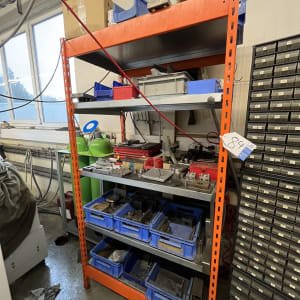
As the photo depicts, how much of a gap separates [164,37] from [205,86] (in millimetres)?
400

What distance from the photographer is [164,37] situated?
91 centimetres

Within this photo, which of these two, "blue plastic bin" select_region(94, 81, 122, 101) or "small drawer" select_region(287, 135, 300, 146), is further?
"blue plastic bin" select_region(94, 81, 122, 101)

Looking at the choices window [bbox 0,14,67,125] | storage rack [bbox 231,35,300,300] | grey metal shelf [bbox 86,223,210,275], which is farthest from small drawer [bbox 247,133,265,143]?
window [bbox 0,14,67,125]

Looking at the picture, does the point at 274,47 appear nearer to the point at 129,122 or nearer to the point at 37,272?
the point at 129,122

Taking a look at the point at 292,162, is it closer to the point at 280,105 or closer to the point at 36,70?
the point at 280,105

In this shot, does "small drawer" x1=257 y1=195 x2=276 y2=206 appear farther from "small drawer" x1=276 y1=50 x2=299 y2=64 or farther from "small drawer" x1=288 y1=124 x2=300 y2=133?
"small drawer" x1=276 y1=50 x2=299 y2=64

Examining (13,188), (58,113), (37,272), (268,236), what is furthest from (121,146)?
(58,113)

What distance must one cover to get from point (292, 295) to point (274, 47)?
103cm

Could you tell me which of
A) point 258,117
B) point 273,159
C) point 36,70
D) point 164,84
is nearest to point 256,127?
point 258,117

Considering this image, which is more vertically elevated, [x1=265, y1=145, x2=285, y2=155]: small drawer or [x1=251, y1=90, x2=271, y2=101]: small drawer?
[x1=251, y1=90, x2=271, y2=101]: small drawer

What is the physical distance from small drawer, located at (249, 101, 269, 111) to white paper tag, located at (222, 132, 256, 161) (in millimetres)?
218

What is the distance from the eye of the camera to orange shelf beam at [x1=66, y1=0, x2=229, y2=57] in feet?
2.04

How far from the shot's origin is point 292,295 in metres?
0.77

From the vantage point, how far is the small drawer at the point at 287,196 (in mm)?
737
